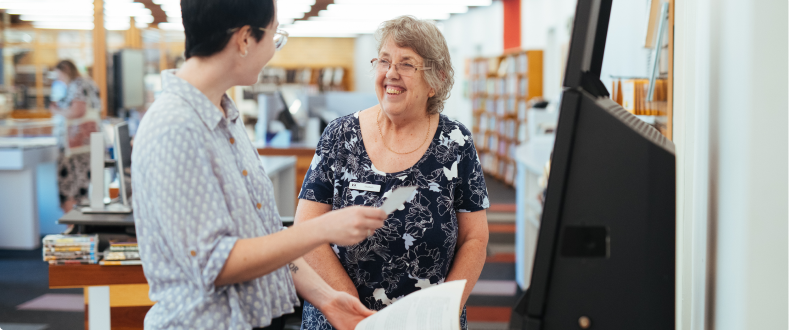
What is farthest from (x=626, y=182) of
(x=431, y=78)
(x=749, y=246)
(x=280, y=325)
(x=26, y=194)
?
(x=26, y=194)

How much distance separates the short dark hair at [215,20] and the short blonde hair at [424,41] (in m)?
0.57

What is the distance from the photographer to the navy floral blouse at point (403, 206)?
1.47 metres

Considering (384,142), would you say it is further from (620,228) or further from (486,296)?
(486,296)

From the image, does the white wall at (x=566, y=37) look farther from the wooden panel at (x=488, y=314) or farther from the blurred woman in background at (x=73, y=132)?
the blurred woman in background at (x=73, y=132)

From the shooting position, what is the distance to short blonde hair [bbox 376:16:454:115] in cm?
148

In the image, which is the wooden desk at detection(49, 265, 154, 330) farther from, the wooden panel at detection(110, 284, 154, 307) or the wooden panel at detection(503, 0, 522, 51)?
the wooden panel at detection(503, 0, 522, 51)

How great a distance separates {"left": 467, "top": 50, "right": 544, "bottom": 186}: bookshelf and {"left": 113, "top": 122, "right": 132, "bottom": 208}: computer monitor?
21.1 ft

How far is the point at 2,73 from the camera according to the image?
6539 millimetres

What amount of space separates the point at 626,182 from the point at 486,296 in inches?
143

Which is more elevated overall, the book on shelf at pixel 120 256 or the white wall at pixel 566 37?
the white wall at pixel 566 37

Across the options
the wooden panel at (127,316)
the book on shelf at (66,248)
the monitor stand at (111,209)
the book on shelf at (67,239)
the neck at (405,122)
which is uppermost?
the neck at (405,122)

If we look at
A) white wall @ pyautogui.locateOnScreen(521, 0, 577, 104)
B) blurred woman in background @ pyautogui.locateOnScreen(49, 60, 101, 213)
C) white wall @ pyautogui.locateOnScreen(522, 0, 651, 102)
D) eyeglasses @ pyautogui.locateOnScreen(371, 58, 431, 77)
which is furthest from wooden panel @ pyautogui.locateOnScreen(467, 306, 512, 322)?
white wall @ pyautogui.locateOnScreen(521, 0, 577, 104)

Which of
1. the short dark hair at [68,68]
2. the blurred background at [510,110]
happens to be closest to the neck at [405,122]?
the blurred background at [510,110]

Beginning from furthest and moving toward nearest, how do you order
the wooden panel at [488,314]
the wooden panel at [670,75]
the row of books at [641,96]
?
the wooden panel at [488,314] < the row of books at [641,96] < the wooden panel at [670,75]
